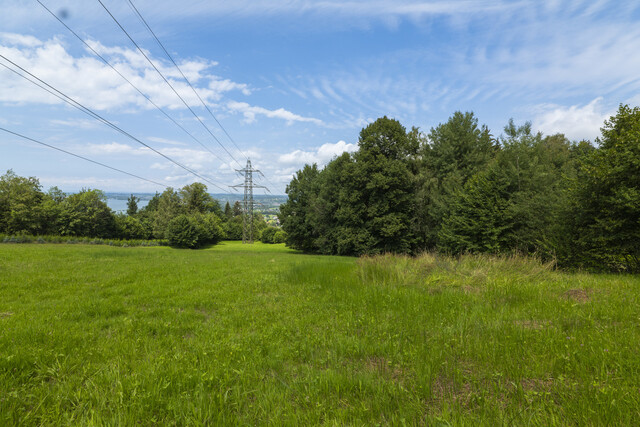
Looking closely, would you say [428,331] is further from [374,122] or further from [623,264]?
[374,122]

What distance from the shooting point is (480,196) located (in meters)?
23.7

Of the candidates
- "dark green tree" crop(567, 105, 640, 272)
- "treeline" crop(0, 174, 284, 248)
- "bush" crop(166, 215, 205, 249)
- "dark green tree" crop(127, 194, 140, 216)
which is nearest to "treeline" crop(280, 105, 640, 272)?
"dark green tree" crop(567, 105, 640, 272)

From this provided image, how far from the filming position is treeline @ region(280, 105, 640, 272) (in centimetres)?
1297

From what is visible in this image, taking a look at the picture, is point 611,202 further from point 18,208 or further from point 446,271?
point 18,208

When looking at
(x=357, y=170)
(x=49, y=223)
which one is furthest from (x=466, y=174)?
(x=49, y=223)

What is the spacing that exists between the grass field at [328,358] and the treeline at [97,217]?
173 ft

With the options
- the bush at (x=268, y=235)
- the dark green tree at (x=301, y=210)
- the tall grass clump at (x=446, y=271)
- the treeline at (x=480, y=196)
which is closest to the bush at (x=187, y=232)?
the bush at (x=268, y=235)

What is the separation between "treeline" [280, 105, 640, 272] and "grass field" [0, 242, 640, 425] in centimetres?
923

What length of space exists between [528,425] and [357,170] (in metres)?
30.0

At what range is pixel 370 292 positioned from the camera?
711 centimetres

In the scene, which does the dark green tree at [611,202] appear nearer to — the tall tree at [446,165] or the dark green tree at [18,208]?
the tall tree at [446,165]

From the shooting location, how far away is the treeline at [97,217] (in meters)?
46.2

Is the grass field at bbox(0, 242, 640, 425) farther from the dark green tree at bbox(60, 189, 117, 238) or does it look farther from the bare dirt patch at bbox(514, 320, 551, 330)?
the dark green tree at bbox(60, 189, 117, 238)

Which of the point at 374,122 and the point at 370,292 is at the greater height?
the point at 374,122
